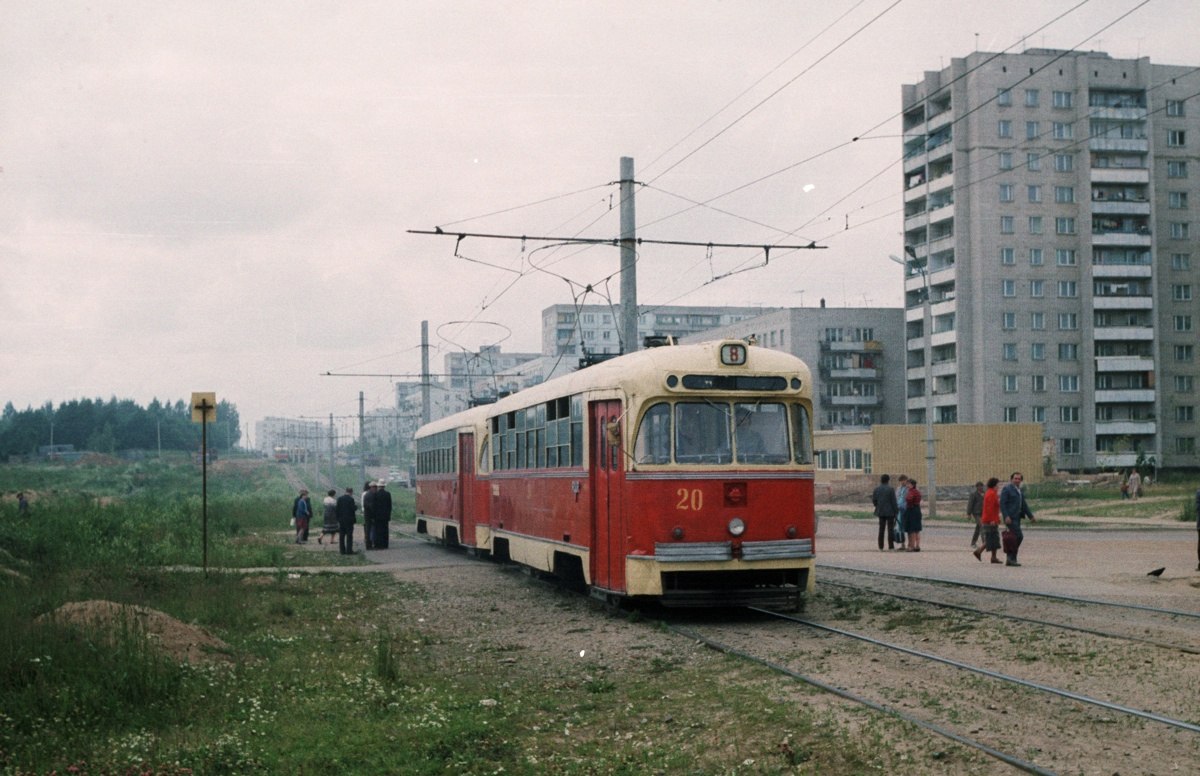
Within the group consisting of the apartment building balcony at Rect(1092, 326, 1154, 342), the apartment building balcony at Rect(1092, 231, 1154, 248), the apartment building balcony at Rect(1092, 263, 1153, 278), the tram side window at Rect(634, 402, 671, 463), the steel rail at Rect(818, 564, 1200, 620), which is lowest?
the steel rail at Rect(818, 564, 1200, 620)

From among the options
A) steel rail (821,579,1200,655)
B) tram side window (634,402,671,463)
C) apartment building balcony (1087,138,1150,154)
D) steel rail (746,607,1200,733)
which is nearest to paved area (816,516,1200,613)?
steel rail (821,579,1200,655)

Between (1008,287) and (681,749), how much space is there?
81759 mm

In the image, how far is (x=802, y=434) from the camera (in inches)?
586

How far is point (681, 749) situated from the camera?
812 centimetres

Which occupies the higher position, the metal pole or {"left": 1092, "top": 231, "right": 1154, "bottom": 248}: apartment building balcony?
{"left": 1092, "top": 231, "right": 1154, "bottom": 248}: apartment building balcony

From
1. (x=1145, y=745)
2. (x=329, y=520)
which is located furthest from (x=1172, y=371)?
(x=1145, y=745)

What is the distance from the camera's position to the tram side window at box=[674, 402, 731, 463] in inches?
568

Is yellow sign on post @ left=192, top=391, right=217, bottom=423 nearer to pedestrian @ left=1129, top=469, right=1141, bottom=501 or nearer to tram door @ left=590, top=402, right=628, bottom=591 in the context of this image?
tram door @ left=590, top=402, right=628, bottom=591

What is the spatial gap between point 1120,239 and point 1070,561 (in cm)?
7003

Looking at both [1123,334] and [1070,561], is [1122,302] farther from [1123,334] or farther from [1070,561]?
[1070,561]

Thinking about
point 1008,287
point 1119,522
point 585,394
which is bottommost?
point 1119,522

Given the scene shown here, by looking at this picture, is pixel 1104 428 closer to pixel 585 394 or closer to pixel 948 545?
pixel 948 545

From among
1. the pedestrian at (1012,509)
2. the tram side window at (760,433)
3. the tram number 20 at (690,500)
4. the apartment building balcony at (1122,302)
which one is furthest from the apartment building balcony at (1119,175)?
the tram number 20 at (690,500)

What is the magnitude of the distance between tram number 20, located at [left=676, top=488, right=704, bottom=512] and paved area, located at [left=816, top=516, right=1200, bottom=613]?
5749 millimetres
